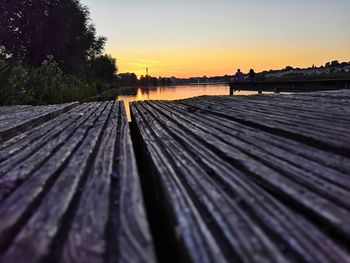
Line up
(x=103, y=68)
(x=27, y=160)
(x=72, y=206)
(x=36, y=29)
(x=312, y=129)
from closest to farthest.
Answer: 1. (x=72, y=206)
2. (x=27, y=160)
3. (x=312, y=129)
4. (x=36, y=29)
5. (x=103, y=68)

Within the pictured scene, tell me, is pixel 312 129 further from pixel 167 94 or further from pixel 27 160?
pixel 167 94

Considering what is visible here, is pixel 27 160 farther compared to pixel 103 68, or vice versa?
pixel 103 68

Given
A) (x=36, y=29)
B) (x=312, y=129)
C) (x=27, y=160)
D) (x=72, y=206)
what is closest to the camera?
(x=72, y=206)

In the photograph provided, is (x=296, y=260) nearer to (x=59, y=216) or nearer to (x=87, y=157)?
(x=59, y=216)

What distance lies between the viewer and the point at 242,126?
3.06 meters

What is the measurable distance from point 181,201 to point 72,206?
352 mm

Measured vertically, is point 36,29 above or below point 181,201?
above

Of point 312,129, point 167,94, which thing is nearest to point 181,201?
point 312,129

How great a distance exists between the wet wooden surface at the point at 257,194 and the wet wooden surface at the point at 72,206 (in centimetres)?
13

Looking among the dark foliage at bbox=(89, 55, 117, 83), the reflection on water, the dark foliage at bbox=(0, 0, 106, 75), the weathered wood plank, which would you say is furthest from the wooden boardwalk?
the dark foliage at bbox=(89, 55, 117, 83)

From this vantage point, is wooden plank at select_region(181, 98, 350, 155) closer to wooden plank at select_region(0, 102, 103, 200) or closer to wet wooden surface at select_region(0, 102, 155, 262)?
wet wooden surface at select_region(0, 102, 155, 262)

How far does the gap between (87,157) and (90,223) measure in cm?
87

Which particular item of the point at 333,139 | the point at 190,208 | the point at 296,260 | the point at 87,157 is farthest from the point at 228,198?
the point at 333,139

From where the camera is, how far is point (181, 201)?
1.25 m
